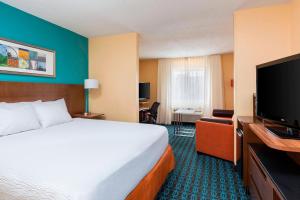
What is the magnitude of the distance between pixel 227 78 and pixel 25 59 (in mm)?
5749

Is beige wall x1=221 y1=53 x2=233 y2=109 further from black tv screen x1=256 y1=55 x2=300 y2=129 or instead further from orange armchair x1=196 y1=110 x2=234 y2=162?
black tv screen x1=256 y1=55 x2=300 y2=129

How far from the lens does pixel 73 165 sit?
1.22 metres

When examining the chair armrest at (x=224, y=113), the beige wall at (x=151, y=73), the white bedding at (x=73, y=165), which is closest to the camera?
the white bedding at (x=73, y=165)

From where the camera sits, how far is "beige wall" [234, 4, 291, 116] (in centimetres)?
258

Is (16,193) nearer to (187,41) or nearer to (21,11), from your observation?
(21,11)

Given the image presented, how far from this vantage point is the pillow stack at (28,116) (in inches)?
84.4

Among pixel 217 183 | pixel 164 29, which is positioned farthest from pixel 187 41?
pixel 217 183

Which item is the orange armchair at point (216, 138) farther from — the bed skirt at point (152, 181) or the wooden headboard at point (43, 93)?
the wooden headboard at point (43, 93)

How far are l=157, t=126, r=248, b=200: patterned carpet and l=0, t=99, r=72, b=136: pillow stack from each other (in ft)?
6.38

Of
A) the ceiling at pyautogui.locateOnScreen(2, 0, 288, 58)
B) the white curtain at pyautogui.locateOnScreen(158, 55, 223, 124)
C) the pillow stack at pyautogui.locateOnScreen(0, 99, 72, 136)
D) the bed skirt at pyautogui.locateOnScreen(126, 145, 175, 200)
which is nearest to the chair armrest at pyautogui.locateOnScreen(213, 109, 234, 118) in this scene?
the white curtain at pyautogui.locateOnScreen(158, 55, 223, 124)

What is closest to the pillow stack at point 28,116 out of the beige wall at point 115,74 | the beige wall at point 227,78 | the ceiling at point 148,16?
the beige wall at point 115,74

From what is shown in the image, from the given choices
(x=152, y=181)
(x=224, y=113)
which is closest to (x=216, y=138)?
(x=152, y=181)

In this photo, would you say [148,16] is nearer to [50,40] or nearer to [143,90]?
[50,40]

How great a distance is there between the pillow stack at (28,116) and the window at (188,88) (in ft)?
14.5
